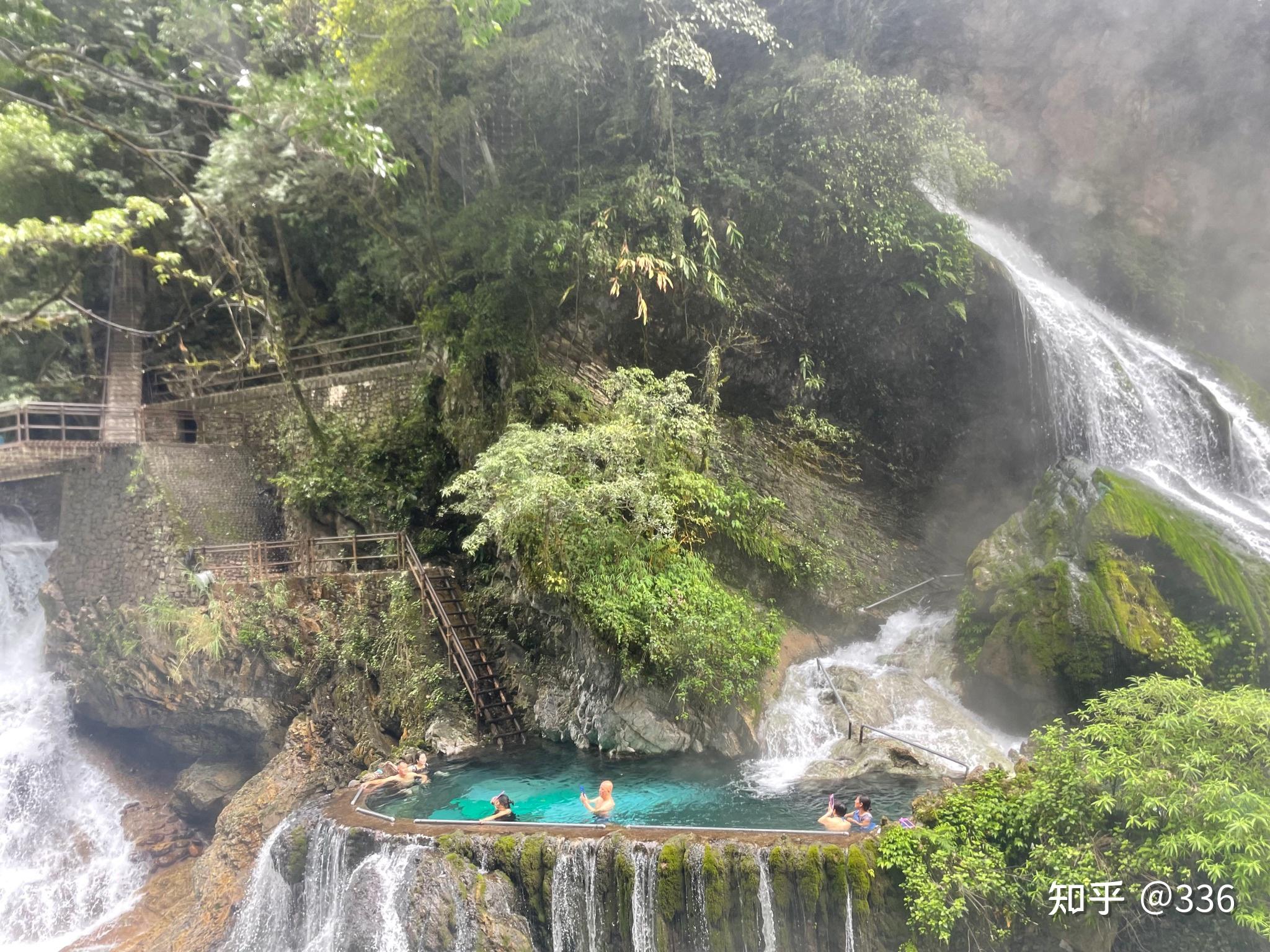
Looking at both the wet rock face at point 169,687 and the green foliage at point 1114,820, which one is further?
the wet rock face at point 169,687

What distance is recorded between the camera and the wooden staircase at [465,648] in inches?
430

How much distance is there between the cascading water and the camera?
30.8 feet

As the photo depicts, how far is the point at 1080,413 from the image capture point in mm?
12656

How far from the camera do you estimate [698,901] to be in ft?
20.2

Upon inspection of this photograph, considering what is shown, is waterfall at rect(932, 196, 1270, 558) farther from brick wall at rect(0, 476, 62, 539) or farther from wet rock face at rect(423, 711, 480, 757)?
brick wall at rect(0, 476, 62, 539)

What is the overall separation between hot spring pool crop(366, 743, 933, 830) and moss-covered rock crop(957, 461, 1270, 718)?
2.58 metres

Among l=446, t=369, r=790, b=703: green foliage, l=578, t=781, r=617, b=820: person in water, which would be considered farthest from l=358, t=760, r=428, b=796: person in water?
l=446, t=369, r=790, b=703: green foliage

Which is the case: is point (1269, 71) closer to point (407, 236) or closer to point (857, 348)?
point (857, 348)

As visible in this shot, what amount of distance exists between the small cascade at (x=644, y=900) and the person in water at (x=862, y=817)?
2035 mm

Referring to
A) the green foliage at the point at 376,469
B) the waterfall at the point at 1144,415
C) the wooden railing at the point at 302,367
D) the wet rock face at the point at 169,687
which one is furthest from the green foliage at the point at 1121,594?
the wooden railing at the point at 302,367

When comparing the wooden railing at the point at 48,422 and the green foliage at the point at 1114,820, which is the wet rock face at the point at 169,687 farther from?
the green foliage at the point at 1114,820

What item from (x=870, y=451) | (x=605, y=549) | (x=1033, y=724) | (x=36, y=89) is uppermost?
(x=36, y=89)

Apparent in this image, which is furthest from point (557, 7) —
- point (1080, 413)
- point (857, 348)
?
point (1080, 413)

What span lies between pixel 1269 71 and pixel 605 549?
19.7 m
